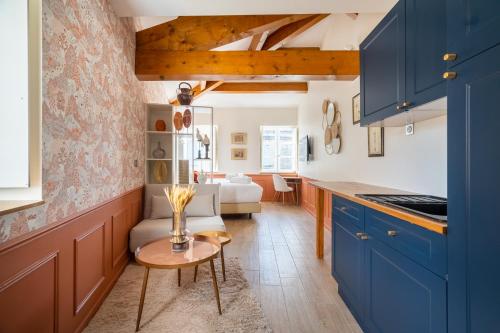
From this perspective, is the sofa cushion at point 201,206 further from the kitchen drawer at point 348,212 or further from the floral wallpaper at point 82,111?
the kitchen drawer at point 348,212

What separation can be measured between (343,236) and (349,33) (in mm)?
3048

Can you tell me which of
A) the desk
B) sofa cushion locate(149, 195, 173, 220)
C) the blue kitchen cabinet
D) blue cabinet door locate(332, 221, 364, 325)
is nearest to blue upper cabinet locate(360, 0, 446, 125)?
the blue kitchen cabinet

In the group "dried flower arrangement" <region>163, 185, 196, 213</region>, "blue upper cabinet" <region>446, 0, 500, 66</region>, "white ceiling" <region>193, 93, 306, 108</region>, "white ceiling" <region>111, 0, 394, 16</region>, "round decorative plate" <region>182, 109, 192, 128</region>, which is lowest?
"dried flower arrangement" <region>163, 185, 196, 213</region>

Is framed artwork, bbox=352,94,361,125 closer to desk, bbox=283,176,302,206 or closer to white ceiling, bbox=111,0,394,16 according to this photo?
white ceiling, bbox=111,0,394,16

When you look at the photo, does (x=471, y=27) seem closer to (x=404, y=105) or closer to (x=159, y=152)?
(x=404, y=105)

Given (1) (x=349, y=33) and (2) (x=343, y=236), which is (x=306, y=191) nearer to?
(1) (x=349, y=33)

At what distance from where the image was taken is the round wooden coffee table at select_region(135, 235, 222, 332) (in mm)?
1729

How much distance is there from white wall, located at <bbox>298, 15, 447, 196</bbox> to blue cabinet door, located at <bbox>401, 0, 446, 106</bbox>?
532 millimetres

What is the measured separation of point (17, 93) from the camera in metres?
1.31

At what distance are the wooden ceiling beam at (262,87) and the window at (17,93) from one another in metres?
5.42

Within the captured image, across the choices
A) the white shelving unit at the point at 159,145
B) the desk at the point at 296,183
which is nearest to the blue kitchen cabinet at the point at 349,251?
the white shelving unit at the point at 159,145

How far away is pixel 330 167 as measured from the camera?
4566 mm

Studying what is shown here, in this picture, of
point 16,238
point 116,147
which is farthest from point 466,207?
point 116,147

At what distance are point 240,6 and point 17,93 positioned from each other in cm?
200
